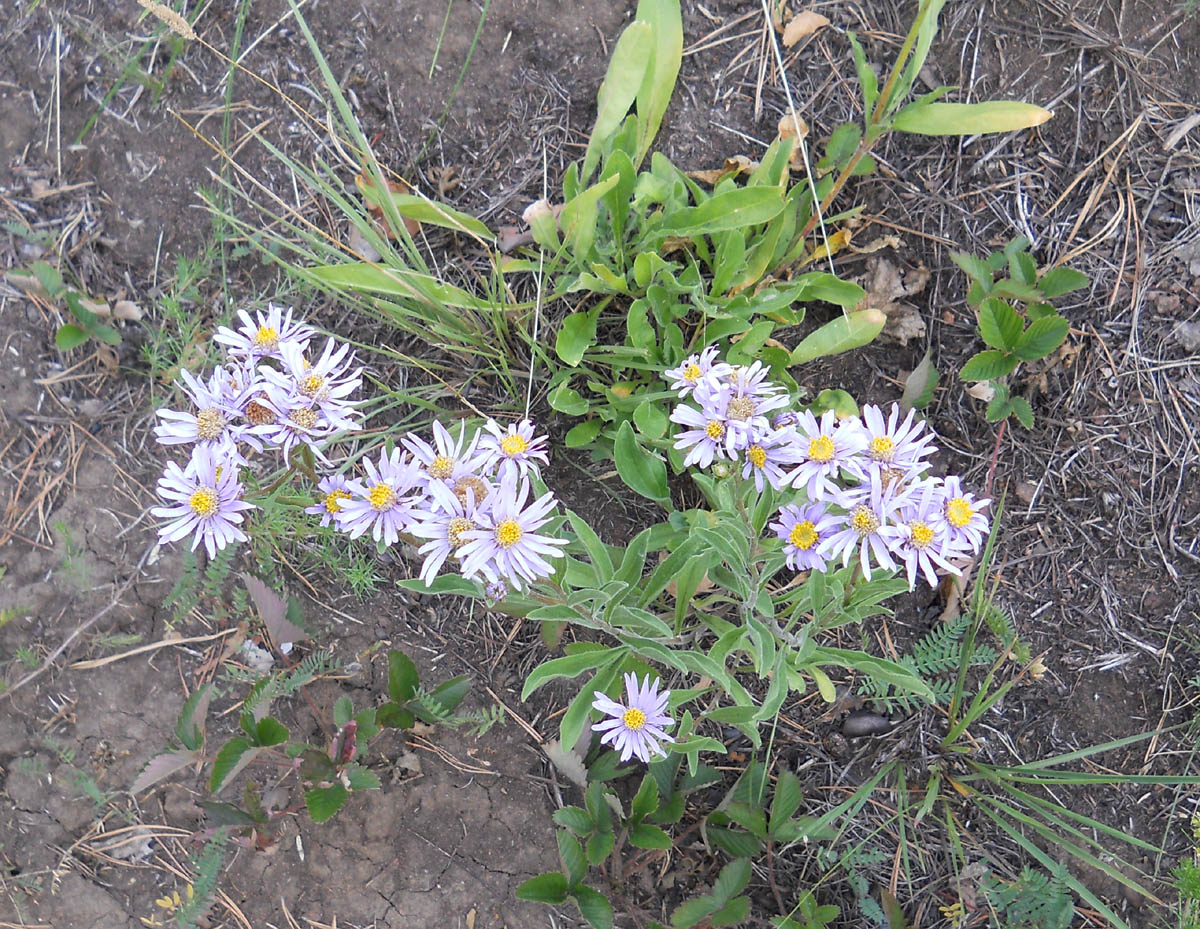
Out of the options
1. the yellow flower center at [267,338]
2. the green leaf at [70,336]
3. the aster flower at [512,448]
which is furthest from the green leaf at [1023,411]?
the green leaf at [70,336]

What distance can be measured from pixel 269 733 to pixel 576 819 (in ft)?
3.05

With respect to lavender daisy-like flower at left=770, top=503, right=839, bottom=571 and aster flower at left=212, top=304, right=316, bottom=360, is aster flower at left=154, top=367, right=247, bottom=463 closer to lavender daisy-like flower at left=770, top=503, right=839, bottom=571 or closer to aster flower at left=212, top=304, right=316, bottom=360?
aster flower at left=212, top=304, right=316, bottom=360

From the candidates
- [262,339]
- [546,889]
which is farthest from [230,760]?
[262,339]

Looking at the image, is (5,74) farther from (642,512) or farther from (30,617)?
(642,512)

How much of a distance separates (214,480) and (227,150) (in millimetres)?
1496

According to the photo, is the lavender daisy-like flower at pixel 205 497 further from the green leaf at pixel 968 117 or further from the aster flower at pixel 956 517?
the green leaf at pixel 968 117

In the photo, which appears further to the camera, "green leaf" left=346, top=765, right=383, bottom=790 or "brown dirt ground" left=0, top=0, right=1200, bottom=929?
"brown dirt ground" left=0, top=0, right=1200, bottom=929

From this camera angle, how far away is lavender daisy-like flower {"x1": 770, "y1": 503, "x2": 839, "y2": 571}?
2037 mm

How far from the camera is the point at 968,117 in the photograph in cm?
256

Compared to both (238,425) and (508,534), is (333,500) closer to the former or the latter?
(238,425)

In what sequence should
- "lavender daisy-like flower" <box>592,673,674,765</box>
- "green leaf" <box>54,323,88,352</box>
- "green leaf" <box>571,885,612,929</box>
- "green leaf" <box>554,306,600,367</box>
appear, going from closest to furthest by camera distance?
"lavender daisy-like flower" <box>592,673,674,765</box> < "green leaf" <box>571,885,612,929</box> < "green leaf" <box>554,306,600,367</box> < "green leaf" <box>54,323,88,352</box>

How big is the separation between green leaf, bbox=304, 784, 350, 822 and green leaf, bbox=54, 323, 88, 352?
66.4 inches

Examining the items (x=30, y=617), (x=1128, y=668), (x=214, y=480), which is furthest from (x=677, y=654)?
(x=30, y=617)

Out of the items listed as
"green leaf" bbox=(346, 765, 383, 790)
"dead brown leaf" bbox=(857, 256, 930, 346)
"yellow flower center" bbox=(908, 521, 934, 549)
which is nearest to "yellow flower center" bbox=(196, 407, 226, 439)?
"green leaf" bbox=(346, 765, 383, 790)
